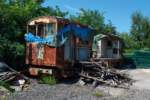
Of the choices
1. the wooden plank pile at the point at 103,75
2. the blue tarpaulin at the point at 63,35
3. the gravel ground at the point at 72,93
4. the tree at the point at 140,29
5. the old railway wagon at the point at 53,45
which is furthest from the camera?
the tree at the point at 140,29

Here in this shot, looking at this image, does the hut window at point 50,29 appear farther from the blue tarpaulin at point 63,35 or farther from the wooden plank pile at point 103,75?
the wooden plank pile at point 103,75

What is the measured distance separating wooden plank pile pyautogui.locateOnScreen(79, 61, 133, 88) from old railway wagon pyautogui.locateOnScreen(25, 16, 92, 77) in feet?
2.64

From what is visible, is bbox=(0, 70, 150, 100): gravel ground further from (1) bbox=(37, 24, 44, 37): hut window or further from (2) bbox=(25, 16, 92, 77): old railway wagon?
(1) bbox=(37, 24, 44, 37): hut window

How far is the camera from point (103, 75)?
61.3 feet

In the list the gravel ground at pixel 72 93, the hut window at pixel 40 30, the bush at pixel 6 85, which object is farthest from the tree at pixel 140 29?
the bush at pixel 6 85

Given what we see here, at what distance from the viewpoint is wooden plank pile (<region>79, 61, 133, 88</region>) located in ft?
58.4

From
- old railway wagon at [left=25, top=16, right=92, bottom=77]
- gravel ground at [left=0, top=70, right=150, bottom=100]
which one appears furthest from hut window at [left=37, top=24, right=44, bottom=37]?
gravel ground at [left=0, top=70, right=150, bottom=100]

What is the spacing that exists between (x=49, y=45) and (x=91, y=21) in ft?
108

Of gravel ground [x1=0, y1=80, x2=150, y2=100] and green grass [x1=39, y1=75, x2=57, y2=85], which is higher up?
green grass [x1=39, y1=75, x2=57, y2=85]

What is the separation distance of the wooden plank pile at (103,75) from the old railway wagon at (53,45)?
31.6 inches

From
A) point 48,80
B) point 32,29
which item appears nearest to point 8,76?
point 48,80

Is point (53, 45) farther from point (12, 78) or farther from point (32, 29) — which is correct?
point (12, 78)

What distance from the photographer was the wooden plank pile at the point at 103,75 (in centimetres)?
1780

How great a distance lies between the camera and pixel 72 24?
19344mm
